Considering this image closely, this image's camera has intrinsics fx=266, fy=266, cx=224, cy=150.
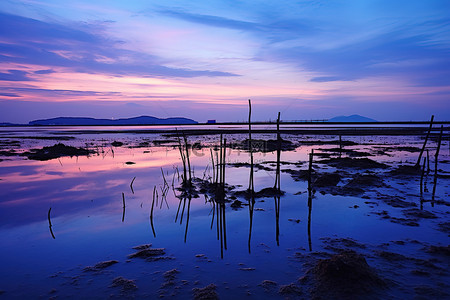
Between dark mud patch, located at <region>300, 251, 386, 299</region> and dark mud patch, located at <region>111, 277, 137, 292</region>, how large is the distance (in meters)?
2.93

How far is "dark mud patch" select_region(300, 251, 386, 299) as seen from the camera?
4117mm

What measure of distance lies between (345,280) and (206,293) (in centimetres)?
225

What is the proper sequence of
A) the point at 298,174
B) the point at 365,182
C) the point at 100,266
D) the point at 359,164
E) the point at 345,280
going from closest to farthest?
1. the point at 345,280
2. the point at 100,266
3. the point at 365,182
4. the point at 298,174
5. the point at 359,164

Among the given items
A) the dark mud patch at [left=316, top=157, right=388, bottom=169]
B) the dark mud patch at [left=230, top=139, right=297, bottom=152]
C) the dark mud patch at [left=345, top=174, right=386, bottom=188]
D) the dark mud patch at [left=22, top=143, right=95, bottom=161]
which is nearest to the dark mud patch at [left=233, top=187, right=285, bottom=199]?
the dark mud patch at [left=345, top=174, right=386, bottom=188]

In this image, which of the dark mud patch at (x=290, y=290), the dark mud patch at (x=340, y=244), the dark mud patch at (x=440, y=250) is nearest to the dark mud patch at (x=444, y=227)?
the dark mud patch at (x=440, y=250)

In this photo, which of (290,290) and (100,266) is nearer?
(290,290)

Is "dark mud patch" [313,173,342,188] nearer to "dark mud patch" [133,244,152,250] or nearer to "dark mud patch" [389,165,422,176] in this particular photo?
"dark mud patch" [389,165,422,176]

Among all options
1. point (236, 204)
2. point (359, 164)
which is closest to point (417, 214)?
point (236, 204)

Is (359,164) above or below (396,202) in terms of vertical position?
above

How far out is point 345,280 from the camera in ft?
14.0

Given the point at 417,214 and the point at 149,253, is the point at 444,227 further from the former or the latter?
the point at 149,253

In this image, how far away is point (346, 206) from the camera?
29.6 feet

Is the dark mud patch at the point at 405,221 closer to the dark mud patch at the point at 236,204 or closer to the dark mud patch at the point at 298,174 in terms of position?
the dark mud patch at the point at 236,204

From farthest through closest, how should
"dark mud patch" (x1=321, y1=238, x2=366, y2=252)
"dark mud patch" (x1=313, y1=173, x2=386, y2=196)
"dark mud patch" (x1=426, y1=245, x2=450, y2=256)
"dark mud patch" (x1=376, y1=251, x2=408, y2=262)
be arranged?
"dark mud patch" (x1=313, y1=173, x2=386, y2=196) → "dark mud patch" (x1=321, y1=238, x2=366, y2=252) → "dark mud patch" (x1=426, y1=245, x2=450, y2=256) → "dark mud patch" (x1=376, y1=251, x2=408, y2=262)
